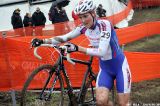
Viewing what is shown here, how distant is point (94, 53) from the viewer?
614 centimetres

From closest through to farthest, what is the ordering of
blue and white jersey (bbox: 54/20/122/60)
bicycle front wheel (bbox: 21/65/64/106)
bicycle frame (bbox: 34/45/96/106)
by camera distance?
bicycle front wheel (bbox: 21/65/64/106) → blue and white jersey (bbox: 54/20/122/60) → bicycle frame (bbox: 34/45/96/106)

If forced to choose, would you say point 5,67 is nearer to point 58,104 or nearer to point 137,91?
point 58,104

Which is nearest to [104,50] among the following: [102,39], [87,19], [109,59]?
[102,39]

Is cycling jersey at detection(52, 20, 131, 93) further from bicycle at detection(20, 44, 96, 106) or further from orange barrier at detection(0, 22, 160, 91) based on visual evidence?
orange barrier at detection(0, 22, 160, 91)

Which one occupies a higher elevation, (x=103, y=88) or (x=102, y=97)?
(x=103, y=88)

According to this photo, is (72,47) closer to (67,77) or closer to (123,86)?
(67,77)

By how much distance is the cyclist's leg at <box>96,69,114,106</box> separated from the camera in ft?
21.0

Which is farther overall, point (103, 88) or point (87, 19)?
point (103, 88)

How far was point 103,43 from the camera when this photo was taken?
620 cm

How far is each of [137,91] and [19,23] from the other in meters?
9.29

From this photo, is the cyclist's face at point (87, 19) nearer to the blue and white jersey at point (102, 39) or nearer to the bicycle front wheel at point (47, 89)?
the blue and white jersey at point (102, 39)

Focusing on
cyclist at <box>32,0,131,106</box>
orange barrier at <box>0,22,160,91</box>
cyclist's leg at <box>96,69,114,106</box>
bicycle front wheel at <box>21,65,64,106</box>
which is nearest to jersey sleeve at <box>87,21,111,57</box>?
cyclist at <box>32,0,131,106</box>

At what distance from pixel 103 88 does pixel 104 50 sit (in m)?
0.71

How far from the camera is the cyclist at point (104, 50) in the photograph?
6245mm
